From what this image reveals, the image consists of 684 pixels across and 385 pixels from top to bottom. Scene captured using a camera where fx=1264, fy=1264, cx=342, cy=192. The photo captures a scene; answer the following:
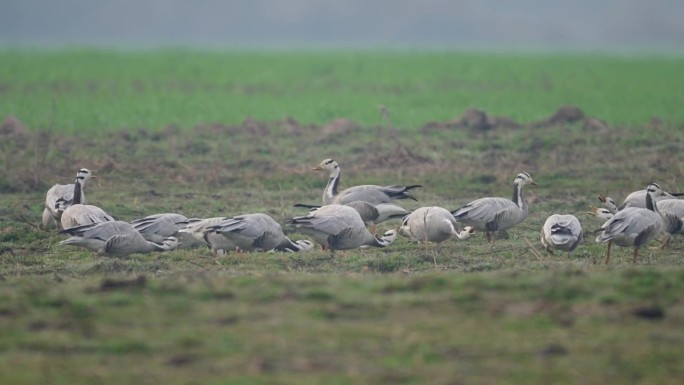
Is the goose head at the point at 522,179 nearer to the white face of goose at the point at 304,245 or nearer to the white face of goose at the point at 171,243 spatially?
the white face of goose at the point at 304,245

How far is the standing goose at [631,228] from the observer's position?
14875mm

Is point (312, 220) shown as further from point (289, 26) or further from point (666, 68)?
point (289, 26)

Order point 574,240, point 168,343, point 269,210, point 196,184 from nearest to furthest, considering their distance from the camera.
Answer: point 168,343 → point 574,240 → point 269,210 → point 196,184

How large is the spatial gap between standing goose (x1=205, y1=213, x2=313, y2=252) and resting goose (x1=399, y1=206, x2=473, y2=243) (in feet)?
5.93

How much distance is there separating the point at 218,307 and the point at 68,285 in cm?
198

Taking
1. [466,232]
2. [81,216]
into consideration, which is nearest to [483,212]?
[466,232]

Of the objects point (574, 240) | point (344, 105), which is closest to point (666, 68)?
point (344, 105)

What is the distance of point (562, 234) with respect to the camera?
15.1 metres

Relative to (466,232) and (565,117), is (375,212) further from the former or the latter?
(565,117)

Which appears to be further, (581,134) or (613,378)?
(581,134)

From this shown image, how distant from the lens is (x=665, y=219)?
16.1m

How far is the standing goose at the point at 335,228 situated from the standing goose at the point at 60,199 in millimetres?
3736

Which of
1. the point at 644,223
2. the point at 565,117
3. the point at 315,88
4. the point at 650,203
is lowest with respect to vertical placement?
the point at 644,223

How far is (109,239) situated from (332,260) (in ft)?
8.67
